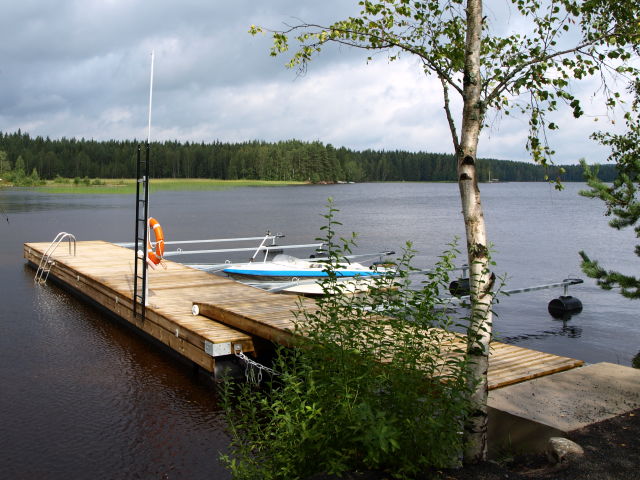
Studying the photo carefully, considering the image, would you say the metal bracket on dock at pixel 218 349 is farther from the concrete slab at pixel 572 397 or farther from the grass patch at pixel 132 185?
the grass patch at pixel 132 185

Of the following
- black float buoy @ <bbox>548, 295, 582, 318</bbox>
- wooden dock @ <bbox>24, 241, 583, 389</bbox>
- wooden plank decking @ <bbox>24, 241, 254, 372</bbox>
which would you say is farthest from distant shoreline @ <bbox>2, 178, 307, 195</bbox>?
black float buoy @ <bbox>548, 295, 582, 318</bbox>

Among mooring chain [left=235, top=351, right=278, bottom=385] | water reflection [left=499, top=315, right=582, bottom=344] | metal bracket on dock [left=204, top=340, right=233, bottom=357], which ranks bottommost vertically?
water reflection [left=499, top=315, right=582, bottom=344]

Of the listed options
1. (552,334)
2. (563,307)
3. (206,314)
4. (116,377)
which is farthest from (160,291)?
(563,307)

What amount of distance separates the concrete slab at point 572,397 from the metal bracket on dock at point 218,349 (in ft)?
13.9

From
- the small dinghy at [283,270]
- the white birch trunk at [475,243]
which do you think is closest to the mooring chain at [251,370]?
the white birch trunk at [475,243]

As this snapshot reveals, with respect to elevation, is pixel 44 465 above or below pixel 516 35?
below

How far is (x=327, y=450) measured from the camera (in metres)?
4.29

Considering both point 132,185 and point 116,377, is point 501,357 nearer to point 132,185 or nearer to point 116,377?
point 116,377

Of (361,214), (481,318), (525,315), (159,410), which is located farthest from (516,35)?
(361,214)

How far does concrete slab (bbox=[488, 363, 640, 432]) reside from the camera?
552 cm

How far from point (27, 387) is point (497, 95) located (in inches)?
331

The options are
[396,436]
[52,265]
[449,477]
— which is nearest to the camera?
[396,436]

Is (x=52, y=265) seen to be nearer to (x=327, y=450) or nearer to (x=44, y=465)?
(x=44, y=465)

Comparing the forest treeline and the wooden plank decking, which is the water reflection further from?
the forest treeline
